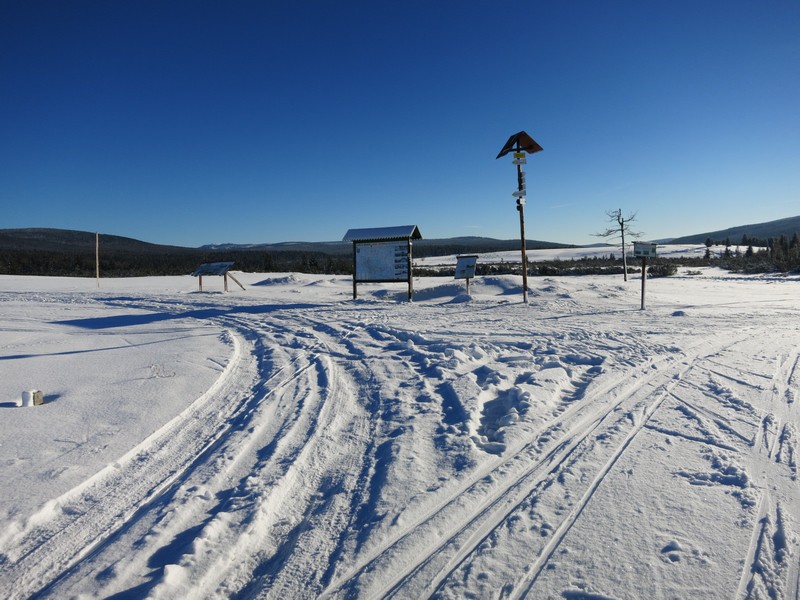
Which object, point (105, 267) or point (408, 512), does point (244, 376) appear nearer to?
point (408, 512)

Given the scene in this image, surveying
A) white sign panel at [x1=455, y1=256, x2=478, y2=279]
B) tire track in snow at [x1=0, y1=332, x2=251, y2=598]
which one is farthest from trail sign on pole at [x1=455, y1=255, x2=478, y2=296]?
tire track in snow at [x1=0, y1=332, x2=251, y2=598]

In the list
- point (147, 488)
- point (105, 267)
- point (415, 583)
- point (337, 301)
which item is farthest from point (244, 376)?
point (105, 267)

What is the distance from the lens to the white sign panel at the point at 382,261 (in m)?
16.5

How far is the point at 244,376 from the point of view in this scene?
21.4 feet

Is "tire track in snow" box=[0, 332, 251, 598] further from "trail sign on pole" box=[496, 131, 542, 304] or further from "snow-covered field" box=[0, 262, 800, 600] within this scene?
"trail sign on pole" box=[496, 131, 542, 304]

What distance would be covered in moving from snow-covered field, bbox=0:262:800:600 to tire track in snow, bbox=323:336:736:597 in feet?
0.05

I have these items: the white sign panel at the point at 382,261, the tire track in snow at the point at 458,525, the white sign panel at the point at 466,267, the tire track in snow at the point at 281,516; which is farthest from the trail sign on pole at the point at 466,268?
the tire track in snow at the point at 458,525

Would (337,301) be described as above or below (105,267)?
below

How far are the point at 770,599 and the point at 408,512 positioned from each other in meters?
1.91

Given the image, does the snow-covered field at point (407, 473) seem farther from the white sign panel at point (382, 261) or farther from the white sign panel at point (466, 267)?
the white sign panel at point (466, 267)

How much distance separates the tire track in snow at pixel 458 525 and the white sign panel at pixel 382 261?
12.6m

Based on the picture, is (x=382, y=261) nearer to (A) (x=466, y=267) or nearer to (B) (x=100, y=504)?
(A) (x=466, y=267)

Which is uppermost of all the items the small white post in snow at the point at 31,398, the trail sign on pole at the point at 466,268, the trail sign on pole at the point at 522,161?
the trail sign on pole at the point at 522,161

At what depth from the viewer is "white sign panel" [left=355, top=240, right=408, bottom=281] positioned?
54.2 feet
